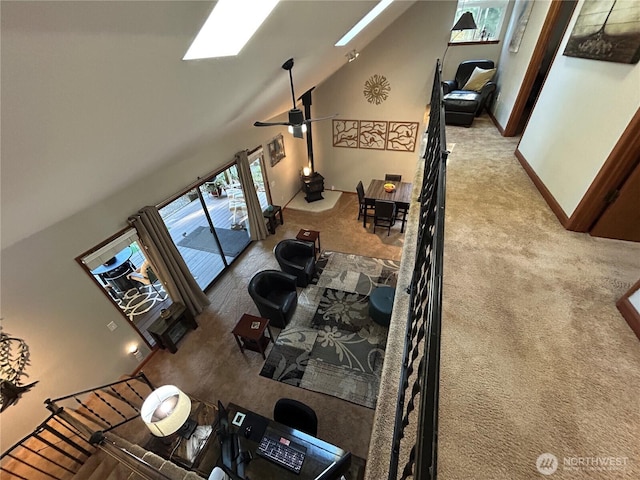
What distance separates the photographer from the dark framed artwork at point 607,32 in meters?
1.87

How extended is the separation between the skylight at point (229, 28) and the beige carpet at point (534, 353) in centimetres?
223

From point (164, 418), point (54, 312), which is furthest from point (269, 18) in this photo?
point (54, 312)

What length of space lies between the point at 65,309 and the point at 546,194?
17.6 feet

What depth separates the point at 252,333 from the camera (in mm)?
3844

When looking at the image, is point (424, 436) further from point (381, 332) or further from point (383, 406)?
point (381, 332)

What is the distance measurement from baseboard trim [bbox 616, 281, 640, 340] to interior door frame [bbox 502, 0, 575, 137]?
8.61 feet

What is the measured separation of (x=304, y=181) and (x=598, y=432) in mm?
7423

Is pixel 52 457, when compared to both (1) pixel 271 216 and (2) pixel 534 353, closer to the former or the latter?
(2) pixel 534 353

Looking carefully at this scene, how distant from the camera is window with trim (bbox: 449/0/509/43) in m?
5.51

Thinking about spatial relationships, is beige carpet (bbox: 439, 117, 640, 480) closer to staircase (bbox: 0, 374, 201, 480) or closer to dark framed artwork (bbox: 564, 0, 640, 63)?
dark framed artwork (bbox: 564, 0, 640, 63)

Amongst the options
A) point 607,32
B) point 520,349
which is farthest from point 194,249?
point 607,32

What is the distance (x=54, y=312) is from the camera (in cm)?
290

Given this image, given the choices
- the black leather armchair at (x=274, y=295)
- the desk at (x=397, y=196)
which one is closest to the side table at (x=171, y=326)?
the black leather armchair at (x=274, y=295)

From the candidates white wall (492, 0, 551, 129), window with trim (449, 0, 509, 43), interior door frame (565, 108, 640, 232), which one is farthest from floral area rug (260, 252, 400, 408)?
window with trim (449, 0, 509, 43)
